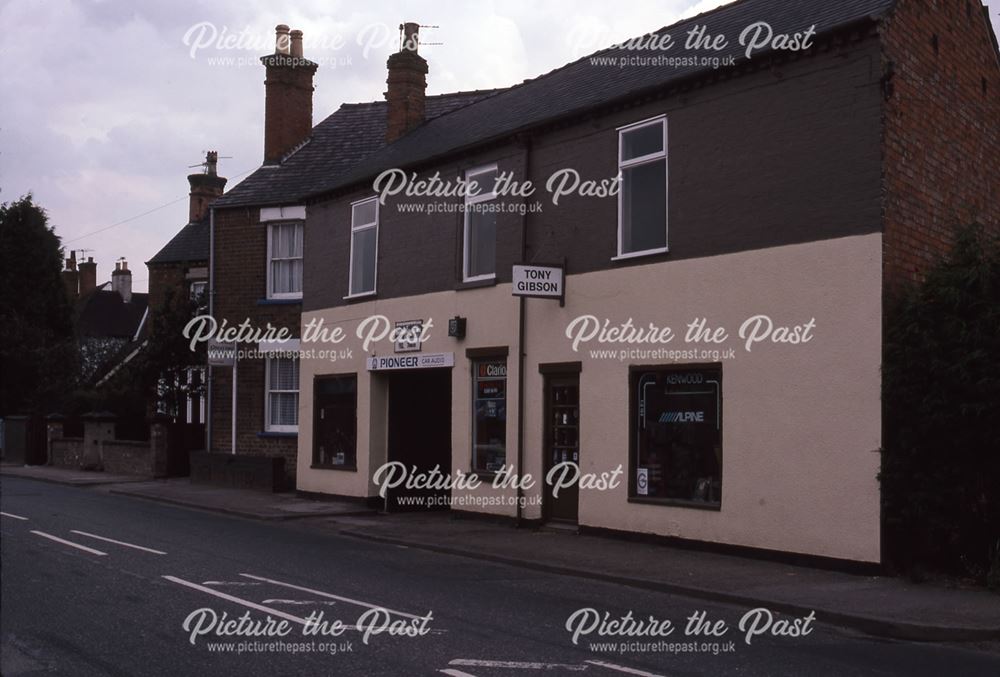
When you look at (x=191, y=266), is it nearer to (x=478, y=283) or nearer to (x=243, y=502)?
(x=243, y=502)

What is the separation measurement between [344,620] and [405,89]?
17.1 meters

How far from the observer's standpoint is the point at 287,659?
755cm

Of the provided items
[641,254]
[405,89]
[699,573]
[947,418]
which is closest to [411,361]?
[641,254]

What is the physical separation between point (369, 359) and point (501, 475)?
450 cm

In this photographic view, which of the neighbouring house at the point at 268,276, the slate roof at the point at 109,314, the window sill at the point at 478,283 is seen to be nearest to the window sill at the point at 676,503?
the window sill at the point at 478,283

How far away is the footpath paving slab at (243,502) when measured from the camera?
62.2 ft

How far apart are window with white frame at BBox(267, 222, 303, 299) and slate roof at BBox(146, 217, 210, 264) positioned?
8.84 m

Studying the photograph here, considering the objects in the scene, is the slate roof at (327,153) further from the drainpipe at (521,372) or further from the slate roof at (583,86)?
the drainpipe at (521,372)

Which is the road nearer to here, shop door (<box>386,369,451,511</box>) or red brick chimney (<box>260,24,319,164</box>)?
shop door (<box>386,369,451,511</box>)

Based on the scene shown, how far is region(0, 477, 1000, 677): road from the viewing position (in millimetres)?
7398

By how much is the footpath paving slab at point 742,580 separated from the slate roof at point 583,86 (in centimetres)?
646

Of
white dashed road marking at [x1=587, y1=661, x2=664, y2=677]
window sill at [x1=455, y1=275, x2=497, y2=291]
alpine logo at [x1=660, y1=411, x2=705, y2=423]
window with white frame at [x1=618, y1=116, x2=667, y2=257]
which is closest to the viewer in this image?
white dashed road marking at [x1=587, y1=661, x2=664, y2=677]

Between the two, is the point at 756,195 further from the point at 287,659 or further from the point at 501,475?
the point at 287,659

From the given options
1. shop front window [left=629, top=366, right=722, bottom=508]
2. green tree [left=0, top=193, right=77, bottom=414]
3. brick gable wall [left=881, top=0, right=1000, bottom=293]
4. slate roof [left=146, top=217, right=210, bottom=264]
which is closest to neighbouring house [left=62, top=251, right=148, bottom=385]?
green tree [left=0, top=193, right=77, bottom=414]
